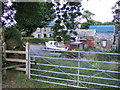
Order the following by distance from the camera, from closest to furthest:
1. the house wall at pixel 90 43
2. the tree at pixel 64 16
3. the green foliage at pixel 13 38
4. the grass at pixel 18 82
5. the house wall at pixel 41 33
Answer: the grass at pixel 18 82
the tree at pixel 64 16
the green foliage at pixel 13 38
the house wall at pixel 90 43
the house wall at pixel 41 33

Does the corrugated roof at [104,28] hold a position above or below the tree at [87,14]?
below

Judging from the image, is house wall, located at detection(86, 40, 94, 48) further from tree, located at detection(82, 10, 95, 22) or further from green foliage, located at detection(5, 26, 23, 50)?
green foliage, located at detection(5, 26, 23, 50)

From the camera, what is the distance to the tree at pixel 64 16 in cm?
277

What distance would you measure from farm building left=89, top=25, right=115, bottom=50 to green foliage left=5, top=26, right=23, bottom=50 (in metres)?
2.77

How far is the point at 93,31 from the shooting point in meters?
4.34

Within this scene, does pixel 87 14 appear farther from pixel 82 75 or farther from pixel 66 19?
pixel 82 75

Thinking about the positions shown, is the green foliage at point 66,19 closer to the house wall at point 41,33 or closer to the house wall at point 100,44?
the house wall at point 41,33

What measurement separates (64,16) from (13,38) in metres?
1.53

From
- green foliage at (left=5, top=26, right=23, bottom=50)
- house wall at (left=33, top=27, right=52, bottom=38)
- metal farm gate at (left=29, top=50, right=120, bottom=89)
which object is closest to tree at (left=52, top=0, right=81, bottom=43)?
metal farm gate at (left=29, top=50, right=120, bottom=89)

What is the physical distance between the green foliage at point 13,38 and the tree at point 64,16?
3.65ft

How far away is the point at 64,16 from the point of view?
283cm

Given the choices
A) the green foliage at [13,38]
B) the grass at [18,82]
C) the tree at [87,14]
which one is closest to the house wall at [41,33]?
the green foliage at [13,38]

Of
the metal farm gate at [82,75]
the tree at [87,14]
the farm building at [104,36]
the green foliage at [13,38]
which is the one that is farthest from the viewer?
the farm building at [104,36]

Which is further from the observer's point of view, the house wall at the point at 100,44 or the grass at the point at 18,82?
the house wall at the point at 100,44
